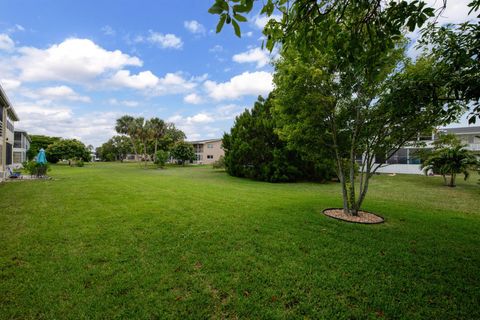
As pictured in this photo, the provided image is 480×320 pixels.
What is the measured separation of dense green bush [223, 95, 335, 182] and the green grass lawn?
35.4 feet

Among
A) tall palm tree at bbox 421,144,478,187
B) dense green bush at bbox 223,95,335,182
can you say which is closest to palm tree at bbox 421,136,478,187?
tall palm tree at bbox 421,144,478,187

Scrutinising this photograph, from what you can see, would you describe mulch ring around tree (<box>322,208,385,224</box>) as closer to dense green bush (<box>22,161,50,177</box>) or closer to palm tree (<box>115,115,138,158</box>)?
dense green bush (<box>22,161,50,177</box>)

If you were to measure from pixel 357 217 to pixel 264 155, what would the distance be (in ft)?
39.7

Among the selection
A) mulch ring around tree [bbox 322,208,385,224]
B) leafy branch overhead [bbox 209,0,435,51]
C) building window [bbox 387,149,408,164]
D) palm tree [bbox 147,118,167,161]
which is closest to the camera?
leafy branch overhead [bbox 209,0,435,51]

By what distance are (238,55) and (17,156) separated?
3923 centimetres

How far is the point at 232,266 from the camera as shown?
139 inches

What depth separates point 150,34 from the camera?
1209 centimetres

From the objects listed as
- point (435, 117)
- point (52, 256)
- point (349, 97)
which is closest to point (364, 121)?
point (349, 97)

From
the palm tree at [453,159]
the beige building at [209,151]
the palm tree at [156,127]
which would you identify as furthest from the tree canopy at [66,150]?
the palm tree at [453,159]

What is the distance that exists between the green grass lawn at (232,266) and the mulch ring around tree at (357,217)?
1.34ft

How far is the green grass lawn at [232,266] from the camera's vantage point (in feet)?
8.49

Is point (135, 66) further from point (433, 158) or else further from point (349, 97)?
point (433, 158)

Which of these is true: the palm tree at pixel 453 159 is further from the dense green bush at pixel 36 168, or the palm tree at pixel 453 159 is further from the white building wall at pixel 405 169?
the dense green bush at pixel 36 168

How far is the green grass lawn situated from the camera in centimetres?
259
